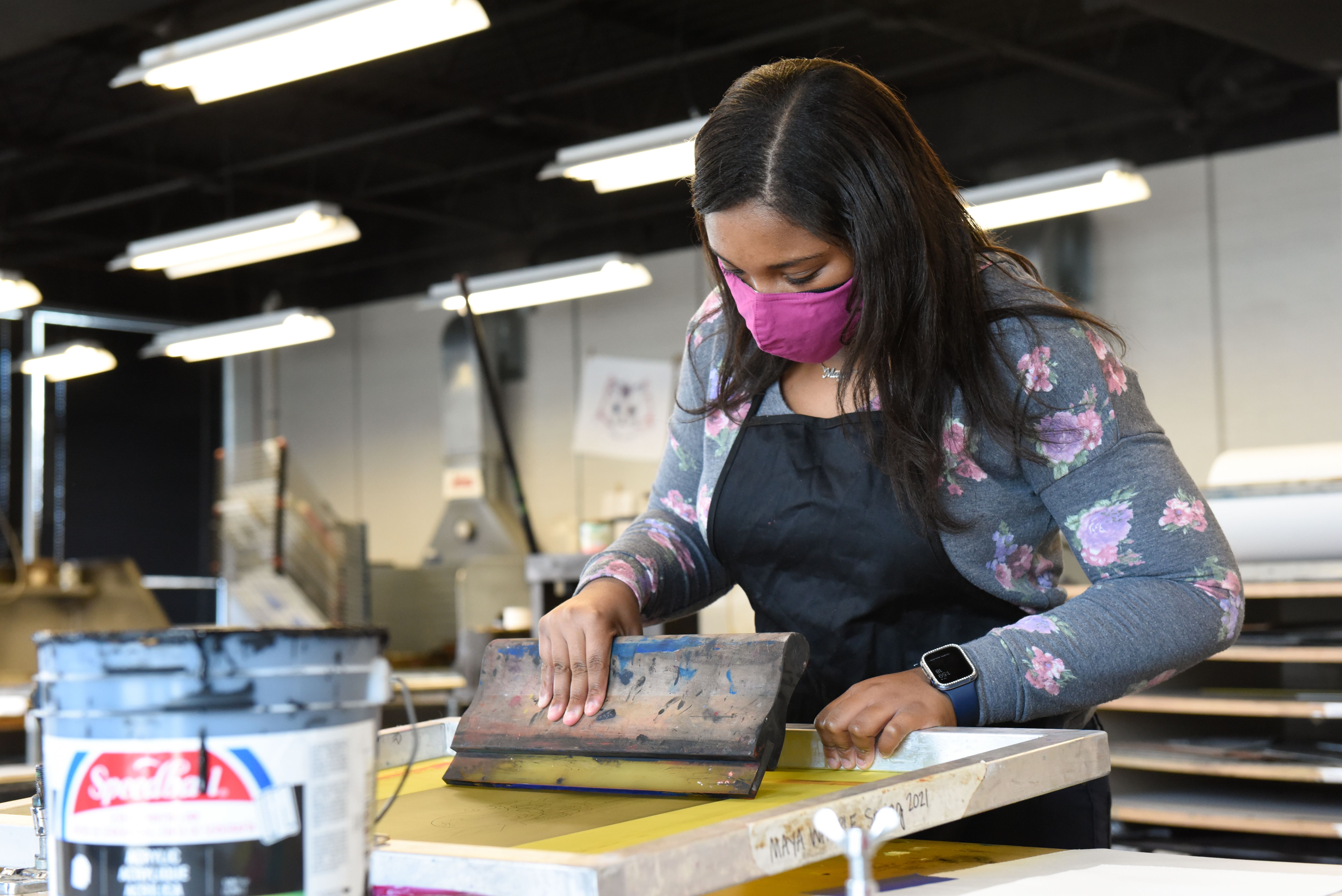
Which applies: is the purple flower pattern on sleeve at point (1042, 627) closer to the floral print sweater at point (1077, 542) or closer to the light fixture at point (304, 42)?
the floral print sweater at point (1077, 542)

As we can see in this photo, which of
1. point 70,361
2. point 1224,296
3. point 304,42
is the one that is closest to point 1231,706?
point 304,42

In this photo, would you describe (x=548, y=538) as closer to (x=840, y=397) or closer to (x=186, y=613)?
(x=186, y=613)

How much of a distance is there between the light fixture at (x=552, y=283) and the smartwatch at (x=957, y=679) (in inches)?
216

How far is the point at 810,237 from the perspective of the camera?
1.33m

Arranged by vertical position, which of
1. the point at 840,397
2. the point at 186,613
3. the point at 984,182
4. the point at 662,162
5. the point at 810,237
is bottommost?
the point at 186,613

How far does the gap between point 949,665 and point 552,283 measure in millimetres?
5731

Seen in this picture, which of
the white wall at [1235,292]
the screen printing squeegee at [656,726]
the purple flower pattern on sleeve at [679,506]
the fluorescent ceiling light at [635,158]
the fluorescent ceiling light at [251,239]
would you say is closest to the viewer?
the screen printing squeegee at [656,726]

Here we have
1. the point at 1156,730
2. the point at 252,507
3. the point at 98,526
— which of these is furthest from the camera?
the point at 98,526

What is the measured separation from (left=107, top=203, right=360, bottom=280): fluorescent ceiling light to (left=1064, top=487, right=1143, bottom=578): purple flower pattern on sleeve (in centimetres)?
471

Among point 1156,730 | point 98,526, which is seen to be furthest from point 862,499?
point 98,526

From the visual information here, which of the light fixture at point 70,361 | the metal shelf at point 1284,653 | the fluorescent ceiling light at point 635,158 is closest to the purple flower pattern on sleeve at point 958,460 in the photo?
the metal shelf at point 1284,653

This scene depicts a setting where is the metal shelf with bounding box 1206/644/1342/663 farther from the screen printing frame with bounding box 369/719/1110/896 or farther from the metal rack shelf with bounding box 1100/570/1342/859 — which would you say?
the screen printing frame with bounding box 369/719/1110/896

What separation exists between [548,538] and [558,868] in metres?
8.97

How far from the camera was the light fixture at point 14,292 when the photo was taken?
268 inches
